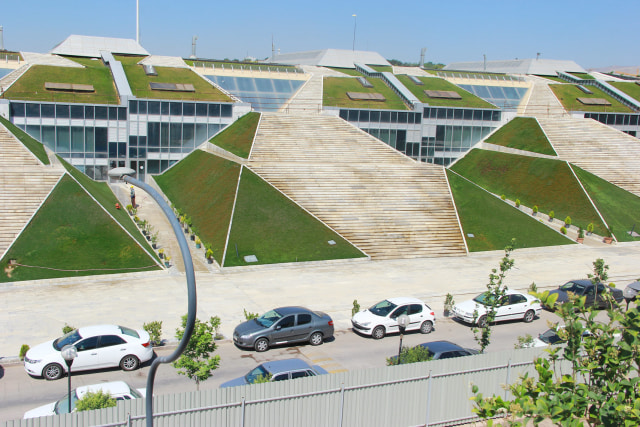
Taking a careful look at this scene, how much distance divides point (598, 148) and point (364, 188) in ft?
91.4

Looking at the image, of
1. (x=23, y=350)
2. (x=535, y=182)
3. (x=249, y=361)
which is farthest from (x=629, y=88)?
(x=23, y=350)

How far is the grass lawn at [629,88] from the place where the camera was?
2938 inches

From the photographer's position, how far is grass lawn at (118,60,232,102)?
184 ft

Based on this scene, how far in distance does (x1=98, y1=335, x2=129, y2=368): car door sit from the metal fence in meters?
7.56

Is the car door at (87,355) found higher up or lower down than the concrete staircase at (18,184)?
lower down

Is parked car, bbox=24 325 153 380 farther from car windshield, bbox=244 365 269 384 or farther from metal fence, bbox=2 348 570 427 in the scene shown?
metal fence, bbox=2 348 570 427

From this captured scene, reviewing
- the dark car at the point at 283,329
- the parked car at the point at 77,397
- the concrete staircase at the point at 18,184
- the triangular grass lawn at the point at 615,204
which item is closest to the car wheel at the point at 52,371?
the parked car at the point at 77,397

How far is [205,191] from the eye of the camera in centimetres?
4409

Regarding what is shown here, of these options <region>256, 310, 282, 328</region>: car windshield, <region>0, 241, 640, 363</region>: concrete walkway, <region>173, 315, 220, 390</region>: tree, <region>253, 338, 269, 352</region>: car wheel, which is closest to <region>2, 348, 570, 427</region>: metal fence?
<region>173, 315, 220, 390</region>: tree

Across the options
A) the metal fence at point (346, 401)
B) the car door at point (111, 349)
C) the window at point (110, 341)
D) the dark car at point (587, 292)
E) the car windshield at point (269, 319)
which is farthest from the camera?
the dark car at point (587, 292)

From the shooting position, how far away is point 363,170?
46.8 m

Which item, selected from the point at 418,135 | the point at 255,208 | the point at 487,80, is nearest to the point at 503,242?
the point at 255,208

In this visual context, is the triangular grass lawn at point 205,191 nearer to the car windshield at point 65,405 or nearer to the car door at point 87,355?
the car door at point 87,355

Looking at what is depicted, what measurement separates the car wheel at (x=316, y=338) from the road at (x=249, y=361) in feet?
0.70
